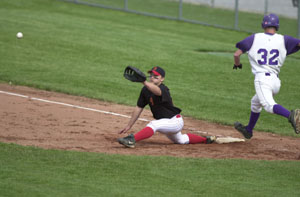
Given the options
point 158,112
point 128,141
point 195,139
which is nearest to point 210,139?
point 195,139

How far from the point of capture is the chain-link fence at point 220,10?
76.9 feet

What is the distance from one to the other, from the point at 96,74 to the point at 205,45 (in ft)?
19.9

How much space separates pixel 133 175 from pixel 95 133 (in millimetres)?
2834

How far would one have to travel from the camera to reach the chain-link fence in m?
23.5

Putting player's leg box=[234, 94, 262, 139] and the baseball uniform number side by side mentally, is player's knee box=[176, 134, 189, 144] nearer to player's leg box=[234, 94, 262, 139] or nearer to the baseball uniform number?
player's leg box=[234, 94, 262, 139]

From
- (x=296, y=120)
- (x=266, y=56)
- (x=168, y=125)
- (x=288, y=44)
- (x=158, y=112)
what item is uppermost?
(x=288, y=44)

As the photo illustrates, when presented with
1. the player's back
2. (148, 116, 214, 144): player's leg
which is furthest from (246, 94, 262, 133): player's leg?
(148, 116, 214, 144): player's leg

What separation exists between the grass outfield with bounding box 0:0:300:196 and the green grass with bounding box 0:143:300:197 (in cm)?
1

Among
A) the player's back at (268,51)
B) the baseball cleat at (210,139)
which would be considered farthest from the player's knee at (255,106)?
the baseball cleat at (210,139)

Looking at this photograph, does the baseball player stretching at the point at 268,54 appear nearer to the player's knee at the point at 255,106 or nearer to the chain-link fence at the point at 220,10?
the player's knee at the point at 255,106

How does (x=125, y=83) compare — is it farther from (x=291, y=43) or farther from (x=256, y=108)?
(x=291, y=43)

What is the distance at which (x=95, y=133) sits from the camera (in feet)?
31.7

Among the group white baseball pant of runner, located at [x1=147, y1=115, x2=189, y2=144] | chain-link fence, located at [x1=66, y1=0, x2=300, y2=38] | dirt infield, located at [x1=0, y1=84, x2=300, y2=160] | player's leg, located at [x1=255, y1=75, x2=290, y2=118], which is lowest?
chain-link fence, located at [x1=66, y1=0, x2=300, y2=38]

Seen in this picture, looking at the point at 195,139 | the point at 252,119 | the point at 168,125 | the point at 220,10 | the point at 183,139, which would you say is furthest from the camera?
the point at 220,10
